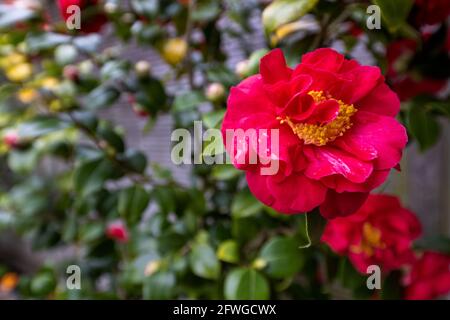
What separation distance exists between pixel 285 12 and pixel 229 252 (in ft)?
1.36

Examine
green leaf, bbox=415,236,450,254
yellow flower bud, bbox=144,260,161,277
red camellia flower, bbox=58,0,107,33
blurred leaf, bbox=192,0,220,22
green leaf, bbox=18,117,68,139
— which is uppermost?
blurred leaf, bbox=192,0,220,22

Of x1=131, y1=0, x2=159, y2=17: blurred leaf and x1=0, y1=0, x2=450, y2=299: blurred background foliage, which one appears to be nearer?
x1=0, y1=0, x2=450, y2=299: blurred background foliage

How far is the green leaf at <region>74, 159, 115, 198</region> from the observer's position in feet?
2.61

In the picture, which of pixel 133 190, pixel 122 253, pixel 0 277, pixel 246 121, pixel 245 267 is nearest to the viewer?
pixel 246 121

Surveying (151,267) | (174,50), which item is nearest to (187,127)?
(174,50)

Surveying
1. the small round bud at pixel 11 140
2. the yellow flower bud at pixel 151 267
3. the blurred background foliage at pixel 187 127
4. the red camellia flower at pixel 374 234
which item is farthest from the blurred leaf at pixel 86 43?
the red camellia flower at pixel 374 234

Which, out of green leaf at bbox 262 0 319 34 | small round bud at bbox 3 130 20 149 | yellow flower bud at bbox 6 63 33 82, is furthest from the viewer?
yellow flower bud at bbox 6 63 33 82

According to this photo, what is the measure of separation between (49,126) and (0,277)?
866mm

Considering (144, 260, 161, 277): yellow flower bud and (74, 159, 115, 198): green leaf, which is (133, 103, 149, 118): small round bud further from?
(144, 260, 161, 277): yellow flower bud

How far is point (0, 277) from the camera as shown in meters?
1.38

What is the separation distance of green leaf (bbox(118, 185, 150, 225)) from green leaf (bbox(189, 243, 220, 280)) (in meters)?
0.13

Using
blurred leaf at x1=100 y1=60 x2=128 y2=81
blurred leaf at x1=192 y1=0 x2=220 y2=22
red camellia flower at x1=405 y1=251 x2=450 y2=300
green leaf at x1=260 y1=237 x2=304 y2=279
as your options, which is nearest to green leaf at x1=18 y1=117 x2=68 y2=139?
blurred leaf at x1=100 y1=60 x2=128 y2=81

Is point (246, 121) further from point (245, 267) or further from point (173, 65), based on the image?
point (173, 65)
